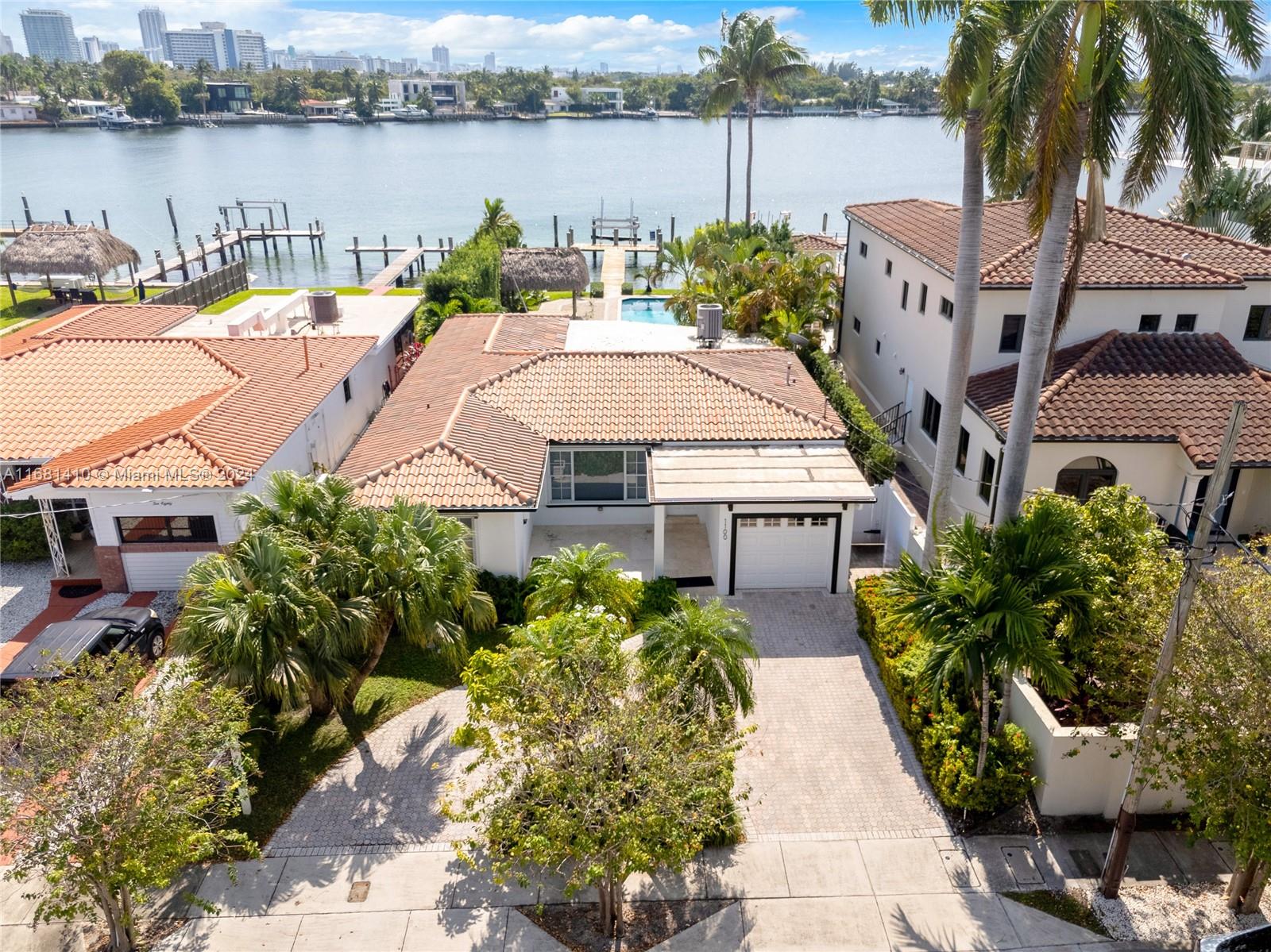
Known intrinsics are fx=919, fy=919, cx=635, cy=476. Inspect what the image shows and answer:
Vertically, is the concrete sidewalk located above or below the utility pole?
below

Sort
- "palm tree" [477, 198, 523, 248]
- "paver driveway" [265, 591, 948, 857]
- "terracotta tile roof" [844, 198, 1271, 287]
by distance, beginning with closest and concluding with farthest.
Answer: "paver driveway" [265, 591, 948, 857] < "terracotta tile roof" [844, 198, 1271, 287] < "palm tree" [477, 198, 523, 248]

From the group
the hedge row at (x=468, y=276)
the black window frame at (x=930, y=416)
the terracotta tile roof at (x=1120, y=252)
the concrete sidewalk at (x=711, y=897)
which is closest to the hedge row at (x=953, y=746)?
the concrete sidewalk at (x=711, y=897)

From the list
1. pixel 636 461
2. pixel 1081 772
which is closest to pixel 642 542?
pixel 636 461

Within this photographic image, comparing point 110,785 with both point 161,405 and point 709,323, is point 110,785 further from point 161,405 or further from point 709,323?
point 709,323

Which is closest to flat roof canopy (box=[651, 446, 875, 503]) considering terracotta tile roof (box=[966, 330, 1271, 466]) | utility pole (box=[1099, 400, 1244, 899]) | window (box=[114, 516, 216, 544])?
terracotta tile roof (box=[966, 330, 1271, 466])

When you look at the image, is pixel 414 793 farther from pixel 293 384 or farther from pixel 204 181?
pixel 204 181

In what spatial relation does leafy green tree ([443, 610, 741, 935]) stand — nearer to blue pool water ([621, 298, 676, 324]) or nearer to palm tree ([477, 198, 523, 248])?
blue pool water ([621, 298, 676, 324])

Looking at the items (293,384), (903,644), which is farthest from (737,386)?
(293,384)
